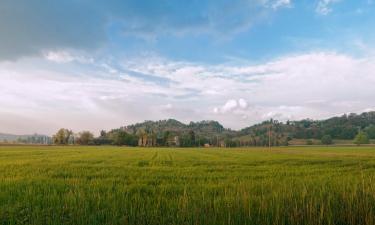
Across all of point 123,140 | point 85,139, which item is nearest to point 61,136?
Answer: point 85,139

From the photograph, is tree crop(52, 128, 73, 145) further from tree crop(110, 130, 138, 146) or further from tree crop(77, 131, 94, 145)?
tree crop(110, 130, 138, 146)

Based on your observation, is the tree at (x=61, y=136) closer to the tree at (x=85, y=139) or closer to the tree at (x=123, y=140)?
the tree at (x=85, y=139)

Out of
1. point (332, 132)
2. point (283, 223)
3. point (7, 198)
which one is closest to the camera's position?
point (283, 223)

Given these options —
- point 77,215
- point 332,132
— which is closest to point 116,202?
point 77,215

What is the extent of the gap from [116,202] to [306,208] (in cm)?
405

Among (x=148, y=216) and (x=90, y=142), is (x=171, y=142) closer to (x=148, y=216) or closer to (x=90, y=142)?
(x=90, y=142)

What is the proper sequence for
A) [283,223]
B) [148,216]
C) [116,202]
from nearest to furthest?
[283,223]
[148,216]
[116,202]

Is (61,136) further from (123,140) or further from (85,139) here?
(123,140)

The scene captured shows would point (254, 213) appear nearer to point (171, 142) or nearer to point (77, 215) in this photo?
point (77, 215)

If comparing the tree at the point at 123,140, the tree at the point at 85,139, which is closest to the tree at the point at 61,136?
the tree at the point at 85,139

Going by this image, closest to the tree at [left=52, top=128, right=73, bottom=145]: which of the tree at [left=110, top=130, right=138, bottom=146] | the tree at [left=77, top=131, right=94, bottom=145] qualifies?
the tree at [left=77, top=131, right=94, bottom=145]

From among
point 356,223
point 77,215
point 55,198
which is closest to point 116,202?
point 77,215

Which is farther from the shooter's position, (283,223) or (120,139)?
(120,139)

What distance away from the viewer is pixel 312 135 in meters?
196
